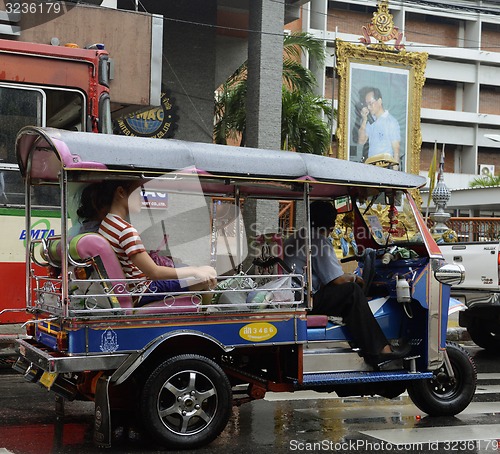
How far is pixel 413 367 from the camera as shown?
6.80 m

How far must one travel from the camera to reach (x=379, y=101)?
2389cm

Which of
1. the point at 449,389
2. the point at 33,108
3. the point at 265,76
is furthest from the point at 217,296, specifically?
the point at 265,76

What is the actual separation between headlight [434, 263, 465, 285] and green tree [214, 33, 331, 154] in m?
18.2

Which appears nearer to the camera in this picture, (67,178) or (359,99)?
(67,178)

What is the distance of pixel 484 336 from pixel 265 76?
6.70 m

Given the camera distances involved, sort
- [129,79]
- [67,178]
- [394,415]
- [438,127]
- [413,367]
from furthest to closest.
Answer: [438,127] < [129,79] < [394,415] < [413,367] < [67,178]

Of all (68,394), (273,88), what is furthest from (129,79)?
(68,394)

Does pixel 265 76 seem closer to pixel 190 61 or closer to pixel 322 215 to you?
pixel 190 61

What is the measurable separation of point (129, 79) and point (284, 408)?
5.70 m

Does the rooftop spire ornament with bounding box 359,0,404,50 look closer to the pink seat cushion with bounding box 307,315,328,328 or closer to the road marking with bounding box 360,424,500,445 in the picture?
the pink seat cushion with bounding box 307,315,328,328

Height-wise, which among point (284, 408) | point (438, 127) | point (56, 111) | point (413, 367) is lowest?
point (284, 408)

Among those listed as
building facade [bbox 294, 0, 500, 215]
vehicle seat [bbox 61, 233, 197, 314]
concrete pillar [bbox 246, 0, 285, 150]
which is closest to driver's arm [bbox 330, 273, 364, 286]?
vehicle seat [bbox 61, 233, 197, 314]

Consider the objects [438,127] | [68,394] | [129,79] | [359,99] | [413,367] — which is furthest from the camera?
[438,127]

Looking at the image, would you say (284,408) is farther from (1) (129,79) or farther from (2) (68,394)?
(1) (129,79)
